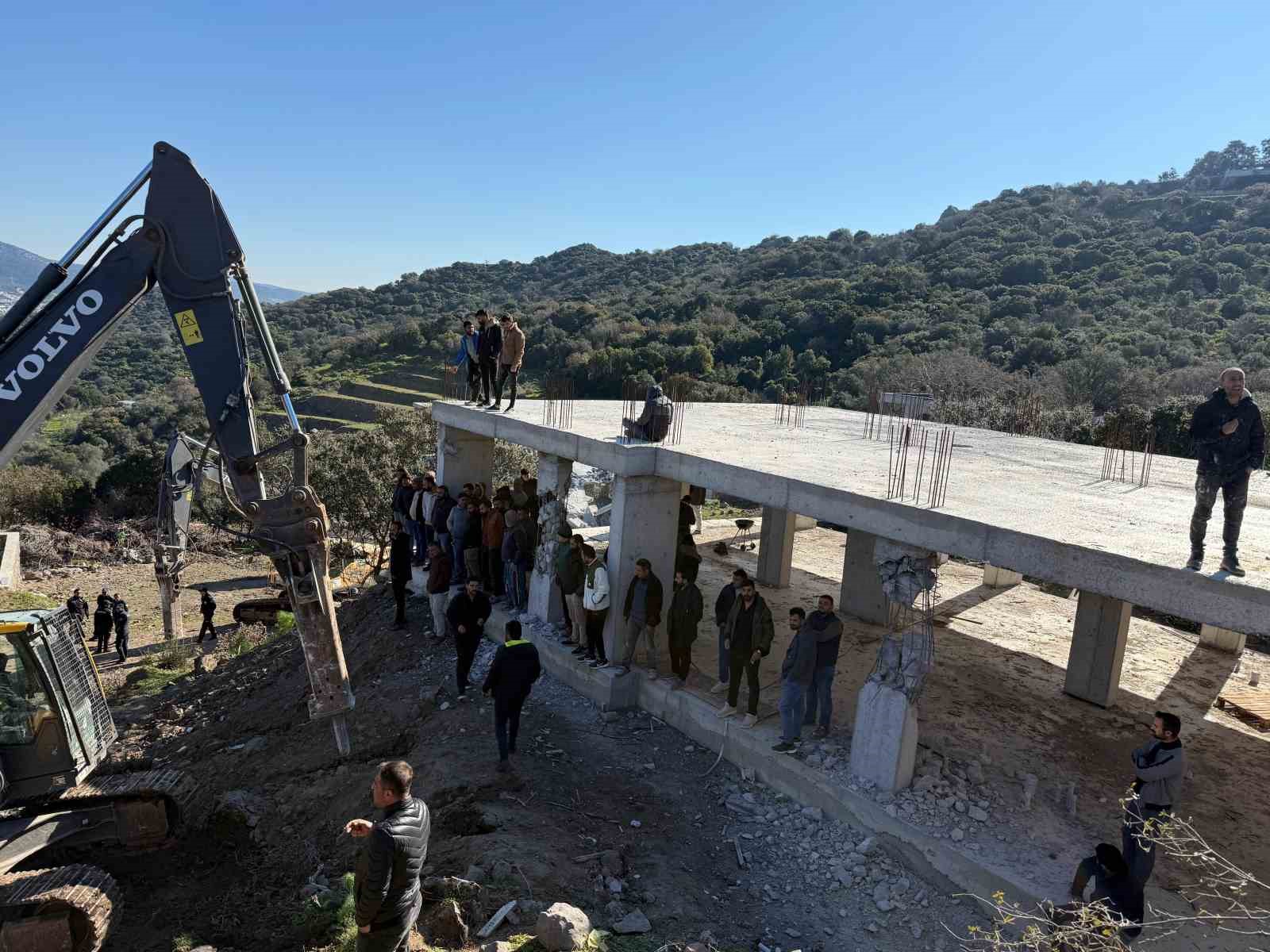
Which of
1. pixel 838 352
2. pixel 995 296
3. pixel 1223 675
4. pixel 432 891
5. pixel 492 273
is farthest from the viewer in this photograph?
pixel 492 273

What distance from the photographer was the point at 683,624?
31.9ft

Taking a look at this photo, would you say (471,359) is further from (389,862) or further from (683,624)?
(389,862)

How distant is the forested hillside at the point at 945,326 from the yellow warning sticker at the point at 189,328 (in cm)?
1408

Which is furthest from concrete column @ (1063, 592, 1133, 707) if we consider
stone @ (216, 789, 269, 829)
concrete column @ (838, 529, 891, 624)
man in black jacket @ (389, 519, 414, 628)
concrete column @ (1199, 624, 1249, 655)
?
stone @ (216, 789, 269, 829)

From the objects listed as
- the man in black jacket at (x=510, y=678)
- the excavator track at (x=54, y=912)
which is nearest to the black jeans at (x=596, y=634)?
the man in black jacket at (x=510, y=678)

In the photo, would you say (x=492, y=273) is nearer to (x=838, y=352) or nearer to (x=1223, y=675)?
(x=838, y=352)

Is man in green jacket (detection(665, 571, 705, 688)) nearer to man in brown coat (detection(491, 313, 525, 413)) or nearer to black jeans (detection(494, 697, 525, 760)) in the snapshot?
black jeans (detection(494, 697, 525, 760))

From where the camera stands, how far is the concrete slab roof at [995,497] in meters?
6.07

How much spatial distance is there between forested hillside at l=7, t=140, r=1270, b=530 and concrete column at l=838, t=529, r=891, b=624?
5.40m

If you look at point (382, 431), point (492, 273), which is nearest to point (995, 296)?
point (382, 431)

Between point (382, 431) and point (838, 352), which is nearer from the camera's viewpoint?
point (382, 431)

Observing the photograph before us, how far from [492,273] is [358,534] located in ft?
286

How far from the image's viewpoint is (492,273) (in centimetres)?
10644

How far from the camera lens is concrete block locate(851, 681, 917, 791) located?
7.60m
